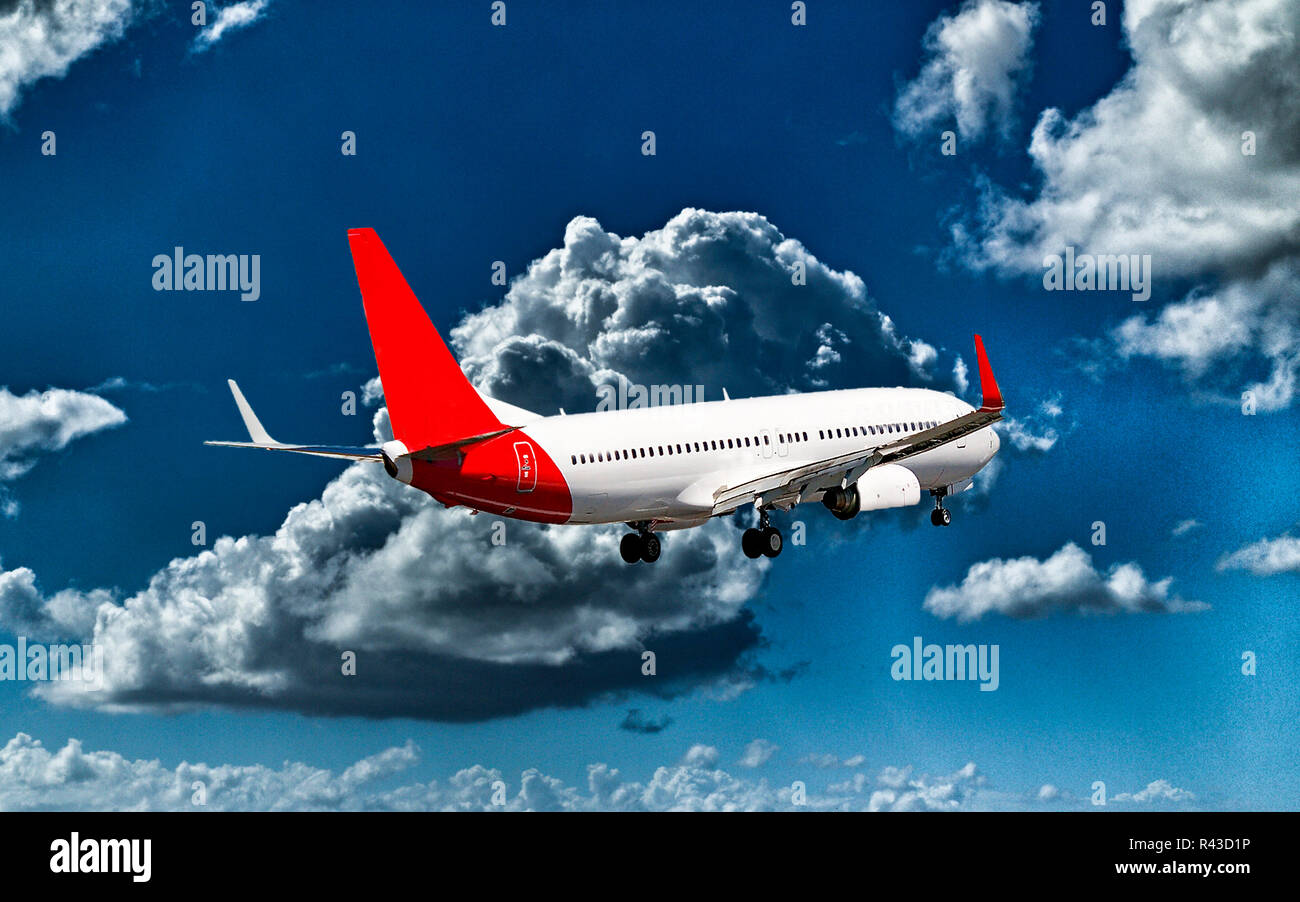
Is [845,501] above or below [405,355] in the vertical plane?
below

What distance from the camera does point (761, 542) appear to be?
266 ft

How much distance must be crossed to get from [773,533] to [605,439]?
31.6 ft

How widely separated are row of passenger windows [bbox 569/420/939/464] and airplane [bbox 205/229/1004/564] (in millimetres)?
41

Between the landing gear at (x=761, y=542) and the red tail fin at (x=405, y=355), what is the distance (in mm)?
14183

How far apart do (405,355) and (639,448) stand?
391 inches

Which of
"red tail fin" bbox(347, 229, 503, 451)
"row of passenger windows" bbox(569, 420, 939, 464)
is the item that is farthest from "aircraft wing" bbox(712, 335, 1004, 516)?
"red tail fin" bbox(347, 229, 503, 451)

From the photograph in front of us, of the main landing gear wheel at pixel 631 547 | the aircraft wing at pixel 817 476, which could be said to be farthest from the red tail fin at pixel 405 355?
the aircraft wing at pixel 817 476

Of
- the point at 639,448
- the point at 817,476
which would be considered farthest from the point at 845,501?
the point at 639,448

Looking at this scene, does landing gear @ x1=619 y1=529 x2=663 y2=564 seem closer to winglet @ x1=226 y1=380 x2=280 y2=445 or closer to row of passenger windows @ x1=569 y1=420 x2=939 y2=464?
row of passenger windows @ x1=569 y1=420 x2=939 y2=464

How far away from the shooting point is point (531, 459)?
241 feet

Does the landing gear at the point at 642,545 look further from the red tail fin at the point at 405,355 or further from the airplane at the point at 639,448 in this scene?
the red tail fin at the point at 405,355

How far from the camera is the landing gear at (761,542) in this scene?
266ft

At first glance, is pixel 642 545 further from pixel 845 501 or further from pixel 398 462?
pixel 398 462
